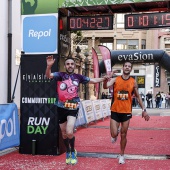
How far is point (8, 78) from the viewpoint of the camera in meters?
13.2

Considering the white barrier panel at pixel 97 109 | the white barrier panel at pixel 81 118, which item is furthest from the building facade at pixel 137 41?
the white barrier panel at pixel 81 118

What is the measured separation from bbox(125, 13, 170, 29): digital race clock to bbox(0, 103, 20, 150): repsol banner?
3.14 metres

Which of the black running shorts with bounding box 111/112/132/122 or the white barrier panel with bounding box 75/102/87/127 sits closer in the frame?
the black running shorts with bounding box 111/112/132/122

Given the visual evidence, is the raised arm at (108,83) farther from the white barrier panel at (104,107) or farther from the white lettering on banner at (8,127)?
the white barrier panel at (104,107)

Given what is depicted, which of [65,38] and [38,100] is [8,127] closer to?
[38,100]

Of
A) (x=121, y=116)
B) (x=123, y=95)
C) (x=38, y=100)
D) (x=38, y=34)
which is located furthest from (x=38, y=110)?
(x=123, y=95)

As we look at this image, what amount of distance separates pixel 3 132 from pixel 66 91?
1829 mm

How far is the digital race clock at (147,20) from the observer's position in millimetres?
7797

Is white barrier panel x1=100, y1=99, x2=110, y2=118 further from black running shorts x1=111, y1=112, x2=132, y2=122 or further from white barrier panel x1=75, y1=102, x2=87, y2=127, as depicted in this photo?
black running shorts x1=111, y1=112, x2=132, y2=122

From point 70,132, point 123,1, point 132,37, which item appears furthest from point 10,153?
point 132,37

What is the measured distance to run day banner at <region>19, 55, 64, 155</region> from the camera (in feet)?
26.3

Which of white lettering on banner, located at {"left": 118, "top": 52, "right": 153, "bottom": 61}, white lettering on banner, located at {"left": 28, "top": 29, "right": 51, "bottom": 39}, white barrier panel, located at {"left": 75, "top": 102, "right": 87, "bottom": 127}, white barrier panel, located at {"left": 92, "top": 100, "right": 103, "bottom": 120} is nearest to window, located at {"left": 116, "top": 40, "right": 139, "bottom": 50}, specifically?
white lettering on banner, located at {"left": 118, "top": 52, "right": 153, "bottom": 61}

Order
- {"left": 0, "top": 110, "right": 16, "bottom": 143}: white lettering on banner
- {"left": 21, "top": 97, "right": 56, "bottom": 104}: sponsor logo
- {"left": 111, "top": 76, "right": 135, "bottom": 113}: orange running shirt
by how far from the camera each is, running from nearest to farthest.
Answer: {"left": 111, "top": 76, "right": 135, "bottom": 113}: orange running shirt, {"left": 0, "top": 110, "right": 16, "bottom": 143}: white lettering on banner, {"left": 21, "top": 97, "right": 56, "bottom": 104}: sponsor logo

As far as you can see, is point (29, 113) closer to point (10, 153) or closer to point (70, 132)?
point (10, 153)
